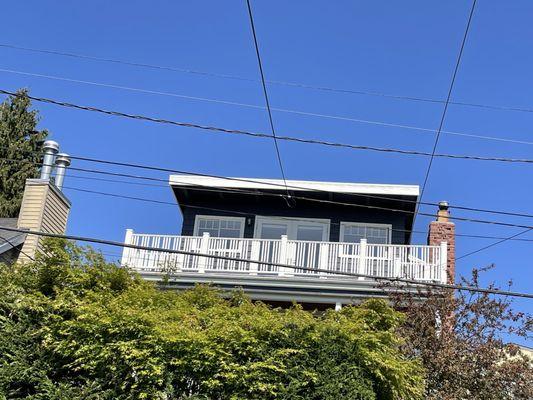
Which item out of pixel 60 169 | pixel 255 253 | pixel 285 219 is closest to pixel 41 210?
pixel 60 169

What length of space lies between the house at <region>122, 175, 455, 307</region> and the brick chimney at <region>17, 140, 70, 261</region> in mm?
1741

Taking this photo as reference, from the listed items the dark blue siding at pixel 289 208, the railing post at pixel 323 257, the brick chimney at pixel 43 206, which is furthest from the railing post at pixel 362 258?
the brick chimney at pixel 43 206

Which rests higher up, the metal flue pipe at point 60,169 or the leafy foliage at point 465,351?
the metal flue pipe at point 60,169

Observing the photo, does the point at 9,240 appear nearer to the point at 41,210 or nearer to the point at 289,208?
the point at 41,210

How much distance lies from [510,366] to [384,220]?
811 cm

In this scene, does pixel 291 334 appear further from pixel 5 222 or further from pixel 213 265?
pixel 5 222

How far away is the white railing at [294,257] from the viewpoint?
15008mm

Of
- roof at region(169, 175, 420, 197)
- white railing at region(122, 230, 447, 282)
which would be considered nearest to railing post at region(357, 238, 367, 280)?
white railing at region(122, 230, 447, 282)

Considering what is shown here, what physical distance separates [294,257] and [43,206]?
5.91 m

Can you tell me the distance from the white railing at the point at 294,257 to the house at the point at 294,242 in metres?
0.02

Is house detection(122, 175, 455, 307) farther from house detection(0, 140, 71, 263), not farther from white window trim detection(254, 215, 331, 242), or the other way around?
house detection(0, 140, 71, 263)

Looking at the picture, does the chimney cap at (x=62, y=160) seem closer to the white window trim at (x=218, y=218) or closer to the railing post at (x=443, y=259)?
the white window trim at (x=218, y=218)

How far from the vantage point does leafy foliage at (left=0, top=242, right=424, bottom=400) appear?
8180mm

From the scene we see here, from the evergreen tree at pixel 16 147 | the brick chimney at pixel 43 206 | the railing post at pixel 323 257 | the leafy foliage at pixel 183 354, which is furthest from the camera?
the evergreen tree at pixel 16 147
